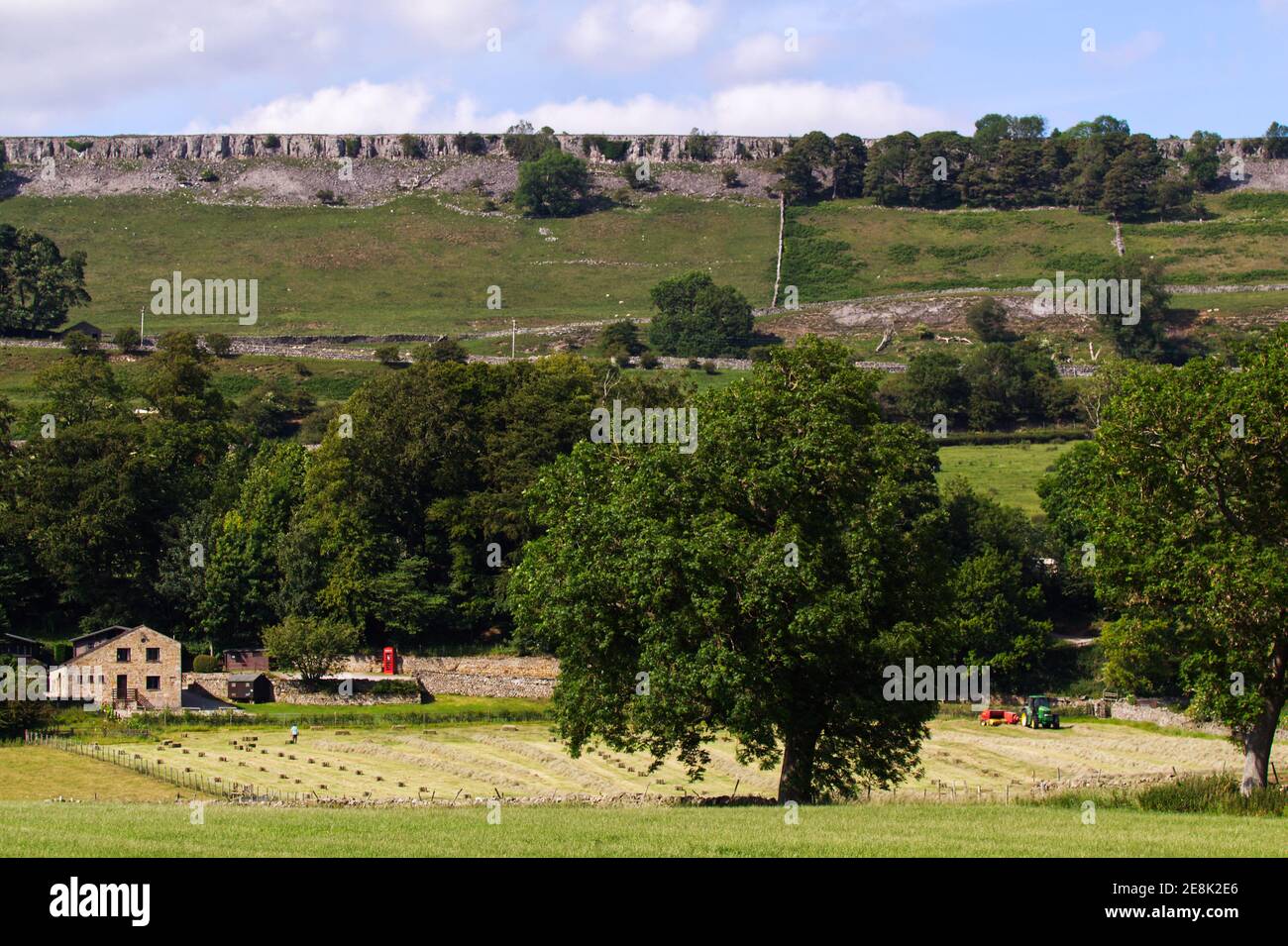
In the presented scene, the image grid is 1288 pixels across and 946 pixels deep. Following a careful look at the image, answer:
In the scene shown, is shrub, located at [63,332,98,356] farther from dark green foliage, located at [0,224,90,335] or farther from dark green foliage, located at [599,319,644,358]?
dark green foliage, located at [599,319,644,358]

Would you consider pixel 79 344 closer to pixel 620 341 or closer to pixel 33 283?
pixel 33 283

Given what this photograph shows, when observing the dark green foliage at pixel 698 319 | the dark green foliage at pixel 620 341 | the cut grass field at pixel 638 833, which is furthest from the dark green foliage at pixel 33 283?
the cut grass field at pixel 638 833

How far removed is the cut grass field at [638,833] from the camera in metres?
24.1

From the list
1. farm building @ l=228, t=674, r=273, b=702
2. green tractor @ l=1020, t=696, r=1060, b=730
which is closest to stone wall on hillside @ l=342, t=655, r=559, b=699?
farm building @ l=228, t=674, r=273, b=702

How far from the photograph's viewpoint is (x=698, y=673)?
127 ft

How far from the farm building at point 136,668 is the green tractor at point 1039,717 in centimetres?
4000

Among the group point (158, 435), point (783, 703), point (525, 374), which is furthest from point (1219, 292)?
point (783, 703)

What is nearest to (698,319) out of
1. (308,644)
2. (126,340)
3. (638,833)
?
(126,340)

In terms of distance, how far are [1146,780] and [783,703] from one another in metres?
9.51

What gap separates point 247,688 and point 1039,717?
126 feet

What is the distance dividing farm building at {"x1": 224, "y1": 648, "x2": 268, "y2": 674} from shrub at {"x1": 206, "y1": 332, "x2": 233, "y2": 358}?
71.0 m

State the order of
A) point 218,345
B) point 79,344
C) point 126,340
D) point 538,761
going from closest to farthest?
point 538,761 → point 79,344 → point 218,345 → point 126,340

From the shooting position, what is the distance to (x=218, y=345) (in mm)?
151000
